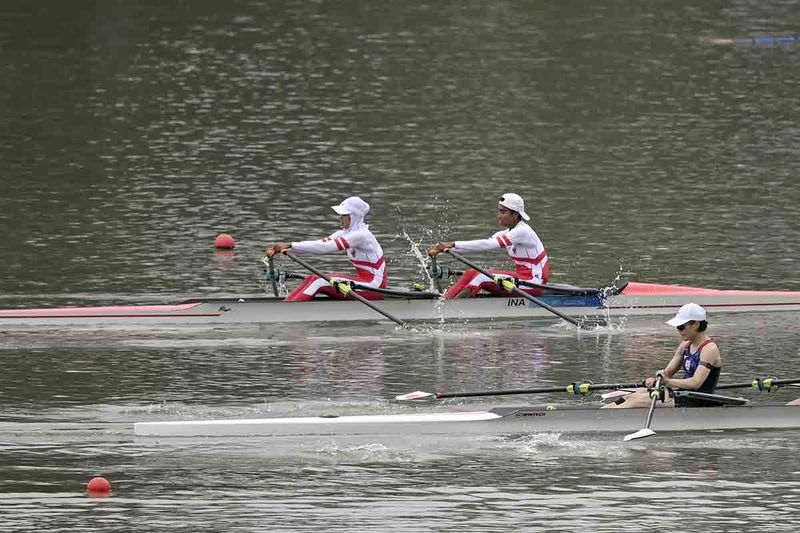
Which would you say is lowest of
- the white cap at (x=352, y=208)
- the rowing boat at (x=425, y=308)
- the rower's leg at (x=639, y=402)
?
the rower's leg at (x=639, y=402)

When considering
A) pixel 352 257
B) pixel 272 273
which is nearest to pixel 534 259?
pixel 352 257

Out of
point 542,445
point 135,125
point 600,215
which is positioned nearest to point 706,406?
point 542,445

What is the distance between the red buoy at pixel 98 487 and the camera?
15.9 metres

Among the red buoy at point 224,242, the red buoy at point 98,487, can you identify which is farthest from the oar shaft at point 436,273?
the red buoy at point 98,487

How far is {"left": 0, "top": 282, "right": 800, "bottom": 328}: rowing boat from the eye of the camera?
22141 millimetres

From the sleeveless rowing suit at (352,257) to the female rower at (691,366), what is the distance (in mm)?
5940

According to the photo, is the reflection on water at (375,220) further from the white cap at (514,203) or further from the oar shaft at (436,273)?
the white cap at (514,203)

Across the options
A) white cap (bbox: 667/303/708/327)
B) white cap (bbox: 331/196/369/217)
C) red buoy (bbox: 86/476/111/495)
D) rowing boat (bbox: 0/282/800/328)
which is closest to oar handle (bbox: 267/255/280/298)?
rowing boat (bbox: 0/282/800/328)

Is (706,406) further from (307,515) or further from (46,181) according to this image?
(46,181)

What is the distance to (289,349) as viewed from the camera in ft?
70.8

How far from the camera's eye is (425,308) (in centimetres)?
2278

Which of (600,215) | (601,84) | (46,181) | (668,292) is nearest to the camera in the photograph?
(668,292)

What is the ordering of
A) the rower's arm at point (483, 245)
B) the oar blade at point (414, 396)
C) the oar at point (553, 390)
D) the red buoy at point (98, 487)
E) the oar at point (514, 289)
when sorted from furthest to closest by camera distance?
the rower's arm at point (483, 245)
the oar at point (514, 289)
the oar blade at point (414, 396)
the oar at point (553, 390)
the red buoy at point (98, 487)

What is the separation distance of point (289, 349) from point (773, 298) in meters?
6.19
